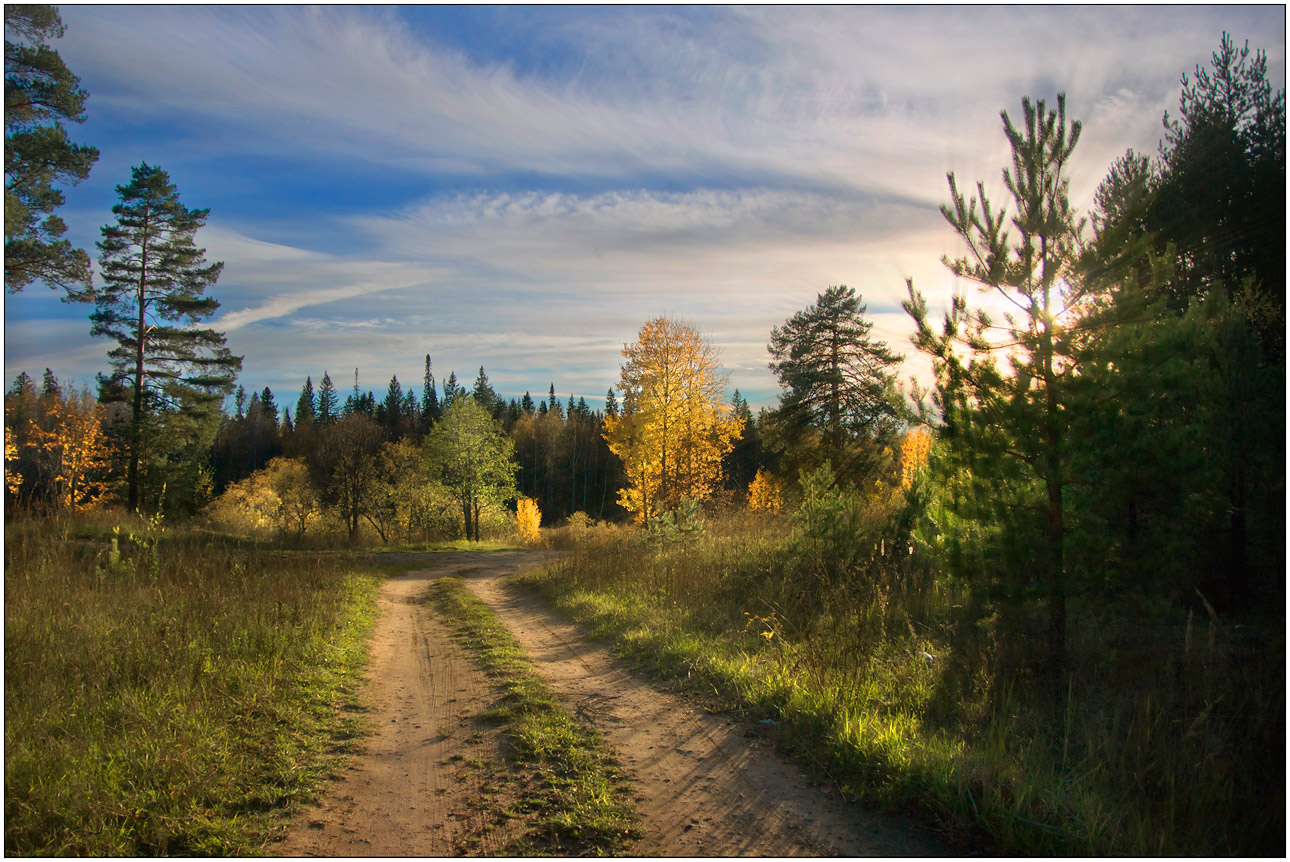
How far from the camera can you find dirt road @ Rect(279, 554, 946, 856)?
3172 mm

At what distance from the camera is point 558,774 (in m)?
3.89

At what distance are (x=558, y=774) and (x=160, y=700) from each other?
313 cm

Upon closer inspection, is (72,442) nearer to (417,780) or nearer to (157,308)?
(157,308)

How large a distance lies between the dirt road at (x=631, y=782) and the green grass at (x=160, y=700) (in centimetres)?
34

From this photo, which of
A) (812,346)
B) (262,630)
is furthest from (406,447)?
(262,630)

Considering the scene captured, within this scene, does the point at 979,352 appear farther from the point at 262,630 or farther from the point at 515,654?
the point at 262,630

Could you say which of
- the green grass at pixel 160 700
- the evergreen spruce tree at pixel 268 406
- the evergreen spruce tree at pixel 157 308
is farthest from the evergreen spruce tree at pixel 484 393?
the green grass at pixel 160 700

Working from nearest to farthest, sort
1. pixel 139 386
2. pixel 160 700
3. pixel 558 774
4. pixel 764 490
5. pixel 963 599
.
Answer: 1. pixel 558 774
2. pixel 160 700
3. pixel 963 599
4. pixel 139 386
5. pixel 764 490

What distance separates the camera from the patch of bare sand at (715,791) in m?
3.20

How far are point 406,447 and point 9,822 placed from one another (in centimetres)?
3868

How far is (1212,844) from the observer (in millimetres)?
3418

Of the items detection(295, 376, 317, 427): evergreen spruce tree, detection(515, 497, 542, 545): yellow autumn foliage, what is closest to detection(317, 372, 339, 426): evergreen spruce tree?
detection(295, 376, 317, 427): evergreen spruce tree

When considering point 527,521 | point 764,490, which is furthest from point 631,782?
point 527,521

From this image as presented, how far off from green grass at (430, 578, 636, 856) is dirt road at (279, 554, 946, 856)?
0.45 feet
